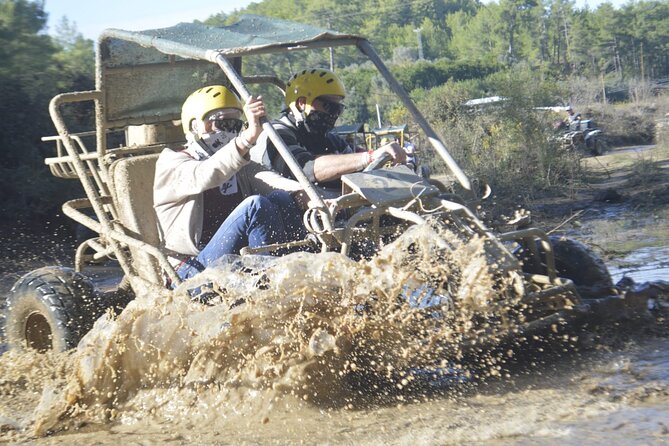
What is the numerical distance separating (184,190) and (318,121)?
131cm

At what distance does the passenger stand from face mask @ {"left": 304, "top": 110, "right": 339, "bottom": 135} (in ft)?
2.12

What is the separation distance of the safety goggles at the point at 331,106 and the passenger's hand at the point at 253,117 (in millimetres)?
1079

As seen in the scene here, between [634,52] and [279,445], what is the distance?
7350cm

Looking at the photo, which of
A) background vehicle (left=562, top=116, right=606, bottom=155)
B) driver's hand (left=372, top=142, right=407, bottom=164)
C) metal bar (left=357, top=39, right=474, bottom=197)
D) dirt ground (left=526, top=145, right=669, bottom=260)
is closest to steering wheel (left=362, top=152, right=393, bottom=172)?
driver's hand (left=372, top=142, right=407, bottom=164)

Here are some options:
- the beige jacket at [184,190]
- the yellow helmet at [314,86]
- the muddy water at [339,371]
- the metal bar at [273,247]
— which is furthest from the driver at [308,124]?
the muddy water at [339,371]

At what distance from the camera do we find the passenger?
19.0ft

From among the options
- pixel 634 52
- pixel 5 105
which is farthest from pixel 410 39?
pixel 5 105

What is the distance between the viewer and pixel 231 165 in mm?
5715

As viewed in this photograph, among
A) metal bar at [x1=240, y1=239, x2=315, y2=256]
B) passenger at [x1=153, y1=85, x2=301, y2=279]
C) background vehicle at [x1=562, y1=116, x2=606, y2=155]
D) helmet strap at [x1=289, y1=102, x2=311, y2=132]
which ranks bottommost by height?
background vehicle at [x1=562, y1=116, x2=606, y2=155]

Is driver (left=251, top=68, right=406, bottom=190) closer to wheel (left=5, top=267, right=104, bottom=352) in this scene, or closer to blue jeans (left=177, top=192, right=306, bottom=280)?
blue jeans (left=177, top=192, right=306, bottom=280)

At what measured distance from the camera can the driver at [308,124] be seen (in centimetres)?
655

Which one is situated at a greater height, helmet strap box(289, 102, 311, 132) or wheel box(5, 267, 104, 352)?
helmet strap box(289, 102, 311, 132)

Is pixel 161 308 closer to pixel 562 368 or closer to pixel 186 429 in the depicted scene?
pixel 186 429

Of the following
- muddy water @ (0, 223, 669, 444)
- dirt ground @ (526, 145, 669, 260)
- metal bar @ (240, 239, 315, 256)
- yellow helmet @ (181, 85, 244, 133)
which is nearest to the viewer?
muddy water @ (0, 223, 669, 444)
